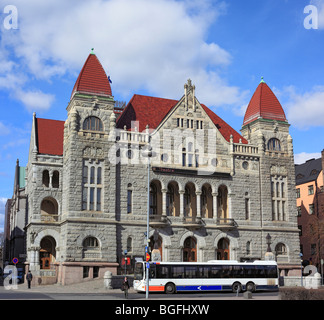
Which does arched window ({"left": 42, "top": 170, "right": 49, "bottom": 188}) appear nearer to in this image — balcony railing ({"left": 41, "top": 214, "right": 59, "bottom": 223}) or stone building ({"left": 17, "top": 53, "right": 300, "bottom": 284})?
stone building ({"left": 17, "top": 53, "right": 300, "bottom": 284})

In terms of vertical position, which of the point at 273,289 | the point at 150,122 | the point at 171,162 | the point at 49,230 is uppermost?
the point at 150,122

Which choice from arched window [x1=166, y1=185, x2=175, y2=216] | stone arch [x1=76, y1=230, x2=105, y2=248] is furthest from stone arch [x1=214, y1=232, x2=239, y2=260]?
stone arch [x1=76, y1=230, x2=105, y2=248]

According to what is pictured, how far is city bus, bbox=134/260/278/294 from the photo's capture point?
38531 mm

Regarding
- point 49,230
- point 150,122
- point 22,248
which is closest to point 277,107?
point 150,122

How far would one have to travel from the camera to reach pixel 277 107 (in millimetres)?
60969

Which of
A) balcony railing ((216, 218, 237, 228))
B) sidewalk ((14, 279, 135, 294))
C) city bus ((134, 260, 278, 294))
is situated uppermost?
balcony railing ((216, 218, 237, 228))

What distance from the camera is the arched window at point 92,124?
51.1 meters

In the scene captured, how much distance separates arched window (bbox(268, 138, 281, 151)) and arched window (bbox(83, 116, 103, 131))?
20795mm

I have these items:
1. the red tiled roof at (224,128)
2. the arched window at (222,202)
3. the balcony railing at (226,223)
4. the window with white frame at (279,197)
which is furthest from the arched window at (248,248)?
the red tiled roof at (224,128)

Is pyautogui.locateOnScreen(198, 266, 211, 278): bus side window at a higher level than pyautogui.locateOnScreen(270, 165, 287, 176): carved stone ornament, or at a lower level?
lower

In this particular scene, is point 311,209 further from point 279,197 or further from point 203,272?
point 203,272

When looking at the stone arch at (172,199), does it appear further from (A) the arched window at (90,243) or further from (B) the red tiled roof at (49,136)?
(B) the red tiled roof at (49,136)
